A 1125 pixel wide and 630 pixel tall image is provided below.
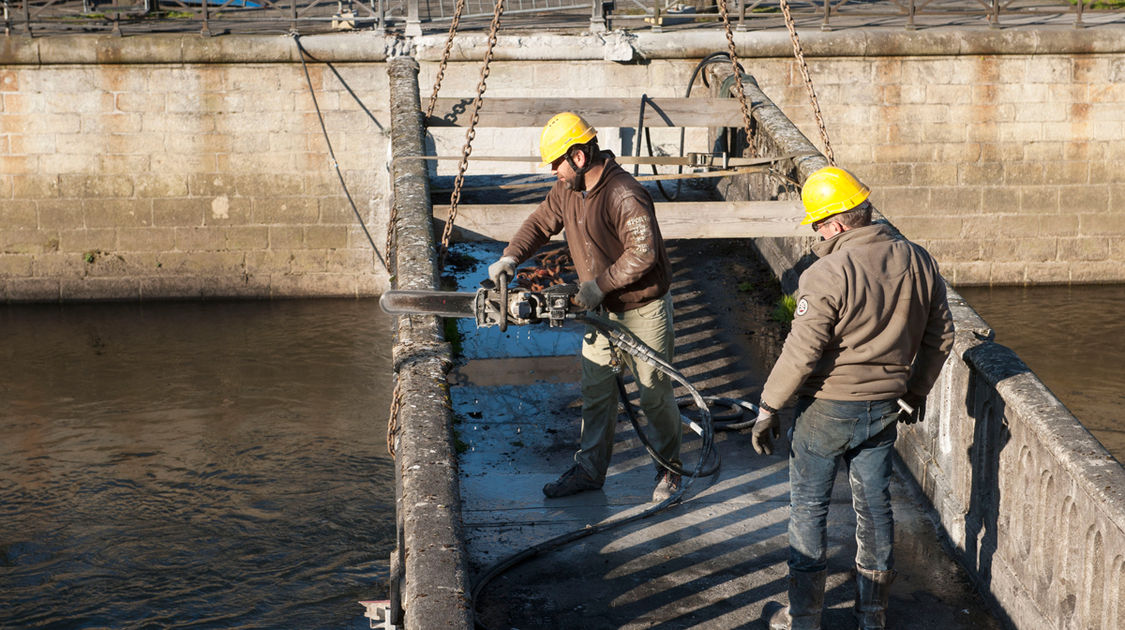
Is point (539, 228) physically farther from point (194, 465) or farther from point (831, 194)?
point (194, 465)

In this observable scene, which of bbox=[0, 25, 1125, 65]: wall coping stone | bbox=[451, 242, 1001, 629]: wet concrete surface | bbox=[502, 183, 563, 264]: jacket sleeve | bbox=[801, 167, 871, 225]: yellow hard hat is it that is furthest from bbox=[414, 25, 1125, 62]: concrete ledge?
bbox=[801, 167, 871, 225]: yellow hard hat

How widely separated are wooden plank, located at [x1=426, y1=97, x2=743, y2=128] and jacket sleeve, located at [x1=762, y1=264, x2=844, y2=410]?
572 cm

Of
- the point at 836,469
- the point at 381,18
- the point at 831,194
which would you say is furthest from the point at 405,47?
the point at 836,469

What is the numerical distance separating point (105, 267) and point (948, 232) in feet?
33.9

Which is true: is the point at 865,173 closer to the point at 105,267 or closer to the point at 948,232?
the point at 948,232

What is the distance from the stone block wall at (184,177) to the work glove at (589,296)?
30.7 ft

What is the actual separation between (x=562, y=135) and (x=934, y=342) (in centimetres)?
174

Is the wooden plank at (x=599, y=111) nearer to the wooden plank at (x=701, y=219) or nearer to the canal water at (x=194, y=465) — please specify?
the wooden plank at (x=701, y=219)

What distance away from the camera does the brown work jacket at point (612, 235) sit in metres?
5.08

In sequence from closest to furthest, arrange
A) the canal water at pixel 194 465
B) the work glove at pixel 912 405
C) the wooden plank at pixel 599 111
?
the work glove at pixel 912 405 → the canal water at pixel 194 465 → the wooden plank at pixel 599 111

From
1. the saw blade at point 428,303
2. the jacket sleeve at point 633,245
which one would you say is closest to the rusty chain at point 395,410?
the saw blade at point 428,303

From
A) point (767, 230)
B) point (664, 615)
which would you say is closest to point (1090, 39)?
point (767, 230)

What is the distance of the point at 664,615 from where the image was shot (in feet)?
14.9

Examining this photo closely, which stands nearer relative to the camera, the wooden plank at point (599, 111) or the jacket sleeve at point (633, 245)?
the jacket sleeve at point (633, 245)
